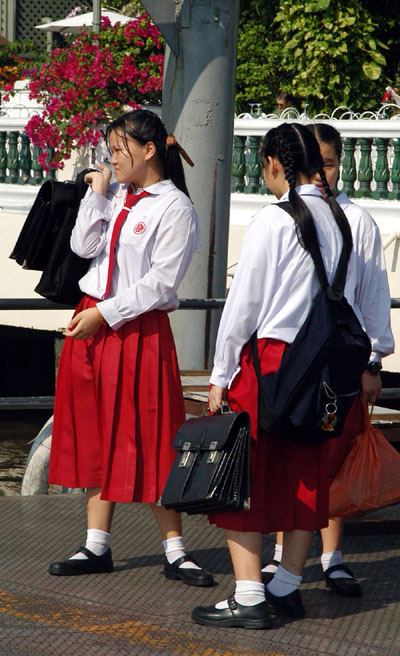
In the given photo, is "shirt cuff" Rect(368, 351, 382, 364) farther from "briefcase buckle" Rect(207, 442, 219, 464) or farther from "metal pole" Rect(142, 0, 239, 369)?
"metal pole" Rect(142, 0, 239, 369)

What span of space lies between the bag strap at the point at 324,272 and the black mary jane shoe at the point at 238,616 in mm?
1033

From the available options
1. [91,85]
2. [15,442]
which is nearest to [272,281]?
[91,85]

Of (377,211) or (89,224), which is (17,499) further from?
(377,211)

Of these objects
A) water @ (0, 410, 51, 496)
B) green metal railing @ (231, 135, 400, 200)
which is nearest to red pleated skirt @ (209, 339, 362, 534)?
green metal railing @ (231, 135, 400, 200)

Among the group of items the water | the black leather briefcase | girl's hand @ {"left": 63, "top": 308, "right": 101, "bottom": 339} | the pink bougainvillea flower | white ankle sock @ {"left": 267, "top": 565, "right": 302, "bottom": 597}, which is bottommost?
the water

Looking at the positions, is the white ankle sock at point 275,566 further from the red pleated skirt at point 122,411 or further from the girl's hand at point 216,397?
the girl's hand at point 216,397

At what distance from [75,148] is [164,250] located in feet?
24.3

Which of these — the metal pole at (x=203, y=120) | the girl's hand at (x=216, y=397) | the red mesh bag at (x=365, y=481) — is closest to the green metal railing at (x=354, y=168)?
the metal pole at (x=203, y=120)

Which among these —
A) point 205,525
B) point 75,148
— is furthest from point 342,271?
point 75,148

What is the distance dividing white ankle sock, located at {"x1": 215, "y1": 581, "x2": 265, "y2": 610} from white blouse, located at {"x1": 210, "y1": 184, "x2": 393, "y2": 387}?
2.12ft

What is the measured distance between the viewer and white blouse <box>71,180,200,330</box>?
4.24 m

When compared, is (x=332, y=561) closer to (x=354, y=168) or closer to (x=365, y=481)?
(x=365, y=481)

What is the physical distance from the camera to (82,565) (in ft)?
14.5

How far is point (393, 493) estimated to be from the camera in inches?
168
